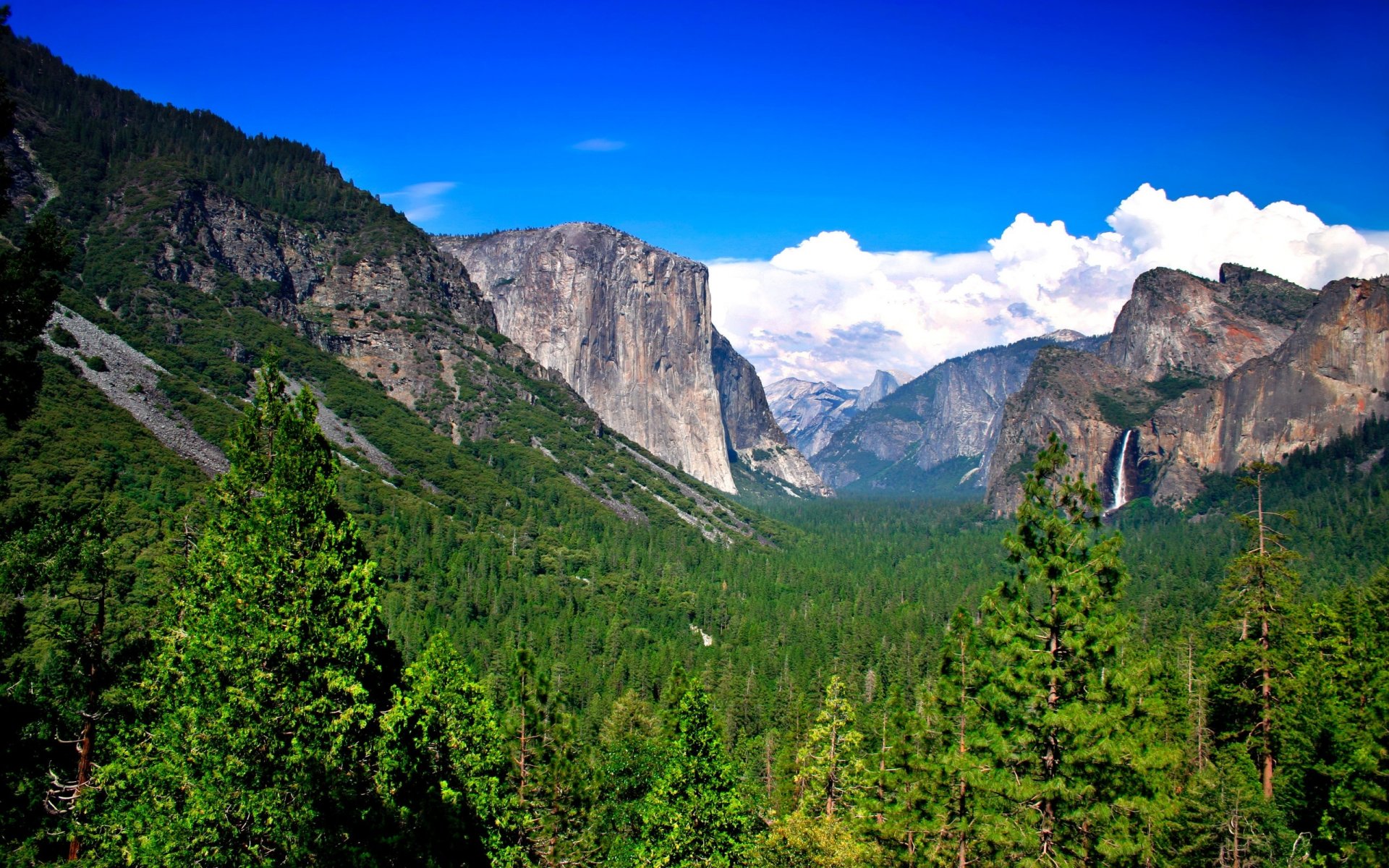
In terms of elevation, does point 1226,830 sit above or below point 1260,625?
below

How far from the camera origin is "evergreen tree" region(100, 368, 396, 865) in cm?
1369

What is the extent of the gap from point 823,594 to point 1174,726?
83.3 meters

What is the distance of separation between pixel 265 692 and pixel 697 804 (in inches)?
618

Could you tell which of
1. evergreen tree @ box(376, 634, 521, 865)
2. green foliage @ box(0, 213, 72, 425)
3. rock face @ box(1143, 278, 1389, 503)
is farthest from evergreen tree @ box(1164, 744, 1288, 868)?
rock face @ box(1143, 278, 1389, 503)

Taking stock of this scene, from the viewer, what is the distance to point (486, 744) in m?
24.2

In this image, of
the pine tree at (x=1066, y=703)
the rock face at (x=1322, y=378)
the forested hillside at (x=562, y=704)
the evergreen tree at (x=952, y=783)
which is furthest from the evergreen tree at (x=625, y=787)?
the rock face at (x=1322, y=378)

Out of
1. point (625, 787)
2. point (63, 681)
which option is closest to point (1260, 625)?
point (625, 787)

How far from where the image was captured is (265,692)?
14023 mm

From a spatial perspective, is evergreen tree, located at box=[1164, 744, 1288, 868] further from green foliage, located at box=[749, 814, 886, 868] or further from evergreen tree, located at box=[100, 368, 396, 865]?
evergreen tree, located at box=[100, 368, 396, 865]

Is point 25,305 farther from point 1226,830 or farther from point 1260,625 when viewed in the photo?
point 1260,625

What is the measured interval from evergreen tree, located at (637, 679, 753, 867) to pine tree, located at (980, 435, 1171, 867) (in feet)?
29.8

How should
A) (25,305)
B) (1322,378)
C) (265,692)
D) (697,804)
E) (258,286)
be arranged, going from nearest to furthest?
1. (265,692)
2. (25,305)
3. (697,804)
4. (258,286)
5. (1322,378)

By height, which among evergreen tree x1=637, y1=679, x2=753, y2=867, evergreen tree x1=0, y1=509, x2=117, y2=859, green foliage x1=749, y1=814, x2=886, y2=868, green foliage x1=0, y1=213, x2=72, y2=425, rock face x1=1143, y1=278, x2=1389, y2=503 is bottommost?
Answer: green foliage x1=749, y1=814, x2=886, y2=868

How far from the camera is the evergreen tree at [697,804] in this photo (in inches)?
1021
